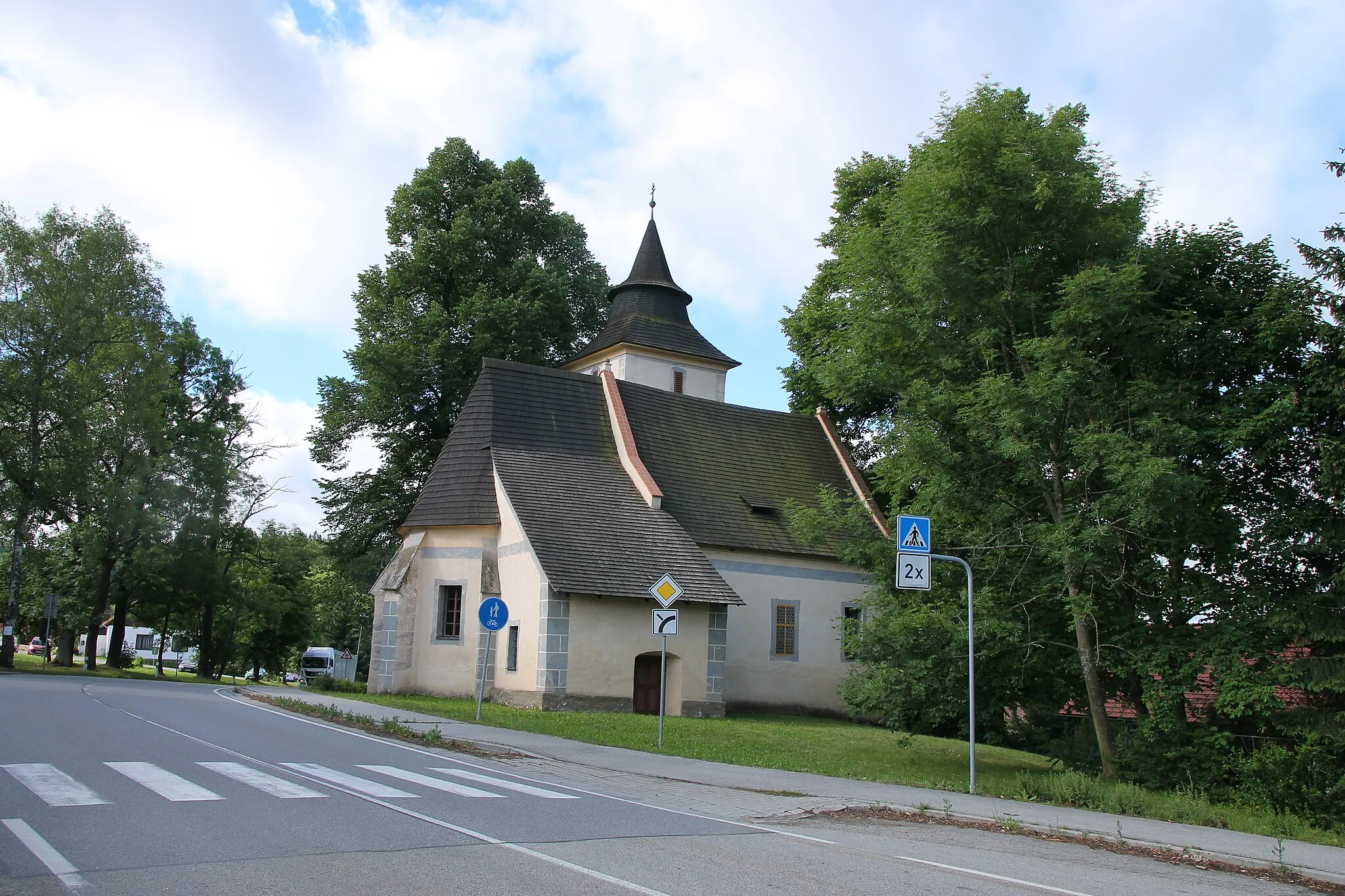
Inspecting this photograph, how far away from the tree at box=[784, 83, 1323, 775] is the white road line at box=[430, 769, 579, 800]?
8.04 meters

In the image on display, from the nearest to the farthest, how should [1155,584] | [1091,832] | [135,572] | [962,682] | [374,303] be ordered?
[1091,832]
[1155,584]
[962,682]
[374,303]
[135,572]

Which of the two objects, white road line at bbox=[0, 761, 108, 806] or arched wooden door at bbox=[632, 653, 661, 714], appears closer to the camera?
white road line at bbox=[0, 761, 108, 806]

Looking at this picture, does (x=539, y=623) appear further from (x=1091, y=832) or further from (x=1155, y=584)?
(x=1091, y=832)

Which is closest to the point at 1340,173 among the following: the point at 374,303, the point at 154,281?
the point at 374,303

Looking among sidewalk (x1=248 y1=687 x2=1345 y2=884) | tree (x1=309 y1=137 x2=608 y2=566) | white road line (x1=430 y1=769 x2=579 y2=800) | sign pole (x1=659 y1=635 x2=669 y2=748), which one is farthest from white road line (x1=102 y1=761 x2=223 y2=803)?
tree (x1=309 y1=137 x2=608 y2=566)

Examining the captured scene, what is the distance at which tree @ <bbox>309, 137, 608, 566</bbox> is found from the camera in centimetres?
3722

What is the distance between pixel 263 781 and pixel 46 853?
375 centimetres

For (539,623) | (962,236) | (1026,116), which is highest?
(1026,116)

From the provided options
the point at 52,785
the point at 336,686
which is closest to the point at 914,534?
the point at 52,785

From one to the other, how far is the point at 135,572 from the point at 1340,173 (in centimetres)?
4258

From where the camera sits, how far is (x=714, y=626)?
26.6 m

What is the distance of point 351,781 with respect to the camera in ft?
35.4

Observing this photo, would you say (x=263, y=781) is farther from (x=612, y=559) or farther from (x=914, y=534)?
(x=612, y=559)

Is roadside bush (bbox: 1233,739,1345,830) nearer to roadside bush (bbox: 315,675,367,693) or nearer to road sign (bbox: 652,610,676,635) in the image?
road sign (bbox: 652,610,676,635)
